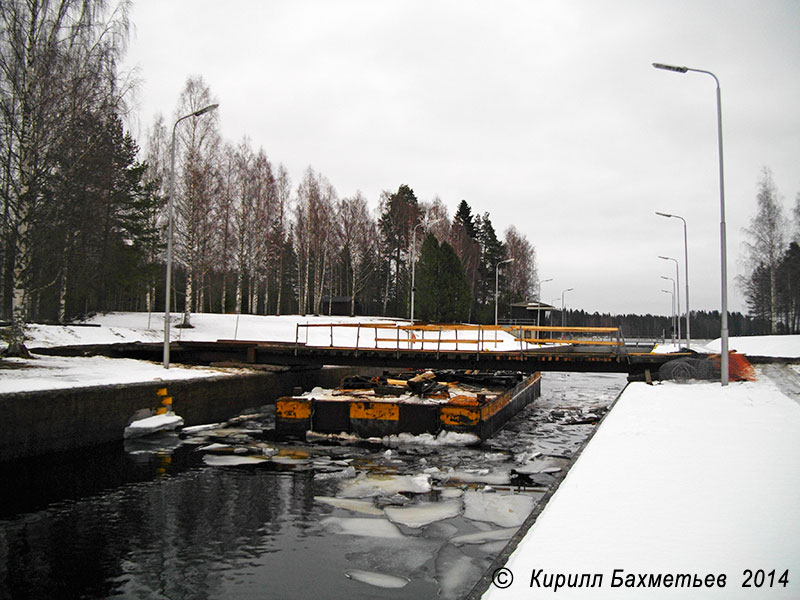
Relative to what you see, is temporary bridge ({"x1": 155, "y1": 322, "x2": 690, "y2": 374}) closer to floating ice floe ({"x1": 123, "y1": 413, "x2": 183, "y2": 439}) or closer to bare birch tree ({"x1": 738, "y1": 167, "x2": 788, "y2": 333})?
floating ice floe ({"x1": 123, "y1": 413, "x2": 183, "y2": 439})

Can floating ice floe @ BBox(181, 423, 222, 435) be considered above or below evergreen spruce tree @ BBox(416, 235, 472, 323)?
below

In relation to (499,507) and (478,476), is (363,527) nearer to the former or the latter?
(499,507)

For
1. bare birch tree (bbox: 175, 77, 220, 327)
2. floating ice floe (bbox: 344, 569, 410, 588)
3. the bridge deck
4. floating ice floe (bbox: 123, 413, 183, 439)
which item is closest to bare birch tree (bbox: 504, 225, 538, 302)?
bare birch tree (bbox: 175, 77, 220, 327)

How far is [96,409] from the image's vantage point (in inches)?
522

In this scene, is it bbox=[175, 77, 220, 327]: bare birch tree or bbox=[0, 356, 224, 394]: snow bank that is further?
bbox=[175, 77, 220, 327]: bare birch tree

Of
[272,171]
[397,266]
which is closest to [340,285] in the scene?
[397,266]

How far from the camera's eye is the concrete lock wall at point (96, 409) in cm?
1133

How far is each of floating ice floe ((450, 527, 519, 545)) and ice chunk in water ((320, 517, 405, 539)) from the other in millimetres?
768

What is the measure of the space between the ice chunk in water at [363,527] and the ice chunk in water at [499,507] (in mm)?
1265

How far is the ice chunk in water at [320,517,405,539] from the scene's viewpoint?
25.5 feet

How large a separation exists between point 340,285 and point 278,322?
79.3 feet

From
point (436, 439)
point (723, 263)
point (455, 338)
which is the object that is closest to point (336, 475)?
point (436, 439)

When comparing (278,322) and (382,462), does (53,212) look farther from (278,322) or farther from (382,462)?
(278,322)

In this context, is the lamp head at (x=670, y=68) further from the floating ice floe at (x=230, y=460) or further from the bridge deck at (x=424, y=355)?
the floating ice floe at (x=230, y=460)
